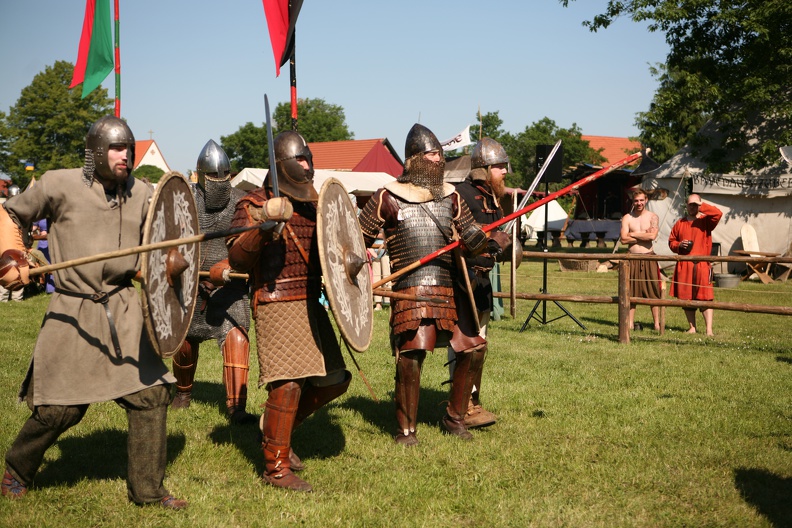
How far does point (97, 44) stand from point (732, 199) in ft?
47.3

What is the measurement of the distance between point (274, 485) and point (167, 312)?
3.77 ft

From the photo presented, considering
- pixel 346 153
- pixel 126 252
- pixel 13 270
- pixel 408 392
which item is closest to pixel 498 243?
pixel 408 392

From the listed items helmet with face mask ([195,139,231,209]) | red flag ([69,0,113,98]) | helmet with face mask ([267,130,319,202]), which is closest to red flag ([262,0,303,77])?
helmet with face mask ([195,139,231,209])

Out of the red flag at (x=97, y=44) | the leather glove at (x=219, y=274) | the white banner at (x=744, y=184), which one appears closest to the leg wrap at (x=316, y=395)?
the leather glove at (x=219, y=274)

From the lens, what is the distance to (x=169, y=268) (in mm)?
3793

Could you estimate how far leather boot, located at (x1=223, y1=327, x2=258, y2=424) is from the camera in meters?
5.60

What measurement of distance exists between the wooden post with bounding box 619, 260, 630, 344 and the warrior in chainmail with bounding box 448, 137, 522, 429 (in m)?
3.61

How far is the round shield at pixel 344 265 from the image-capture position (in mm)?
3973

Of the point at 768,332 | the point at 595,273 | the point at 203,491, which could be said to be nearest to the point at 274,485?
the point at 203,491

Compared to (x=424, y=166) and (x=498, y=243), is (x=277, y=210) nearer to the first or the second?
(x=424, y=166)

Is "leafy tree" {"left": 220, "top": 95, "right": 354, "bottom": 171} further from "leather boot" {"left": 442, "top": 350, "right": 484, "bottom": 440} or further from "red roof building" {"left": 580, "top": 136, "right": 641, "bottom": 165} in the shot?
"leather boot" {"left": 442, "top": 350, "right": 484, "bottom": 440}

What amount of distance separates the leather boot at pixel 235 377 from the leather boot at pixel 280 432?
1328 millimetres

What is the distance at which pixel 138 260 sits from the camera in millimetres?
3910

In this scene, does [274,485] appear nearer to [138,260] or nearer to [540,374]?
[138,260]
